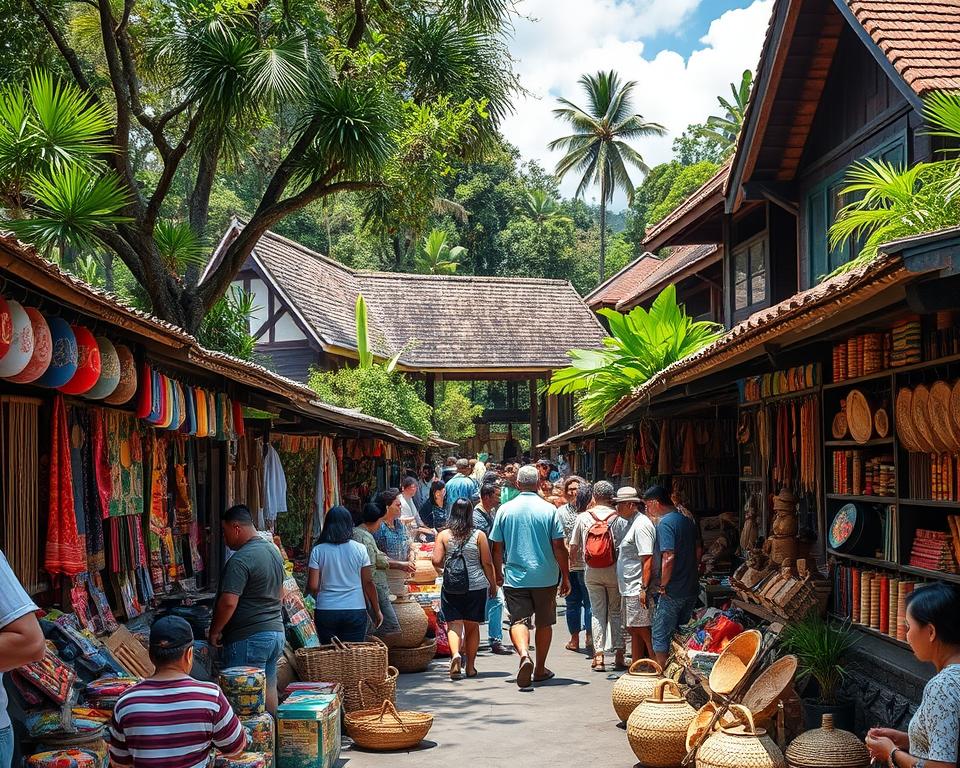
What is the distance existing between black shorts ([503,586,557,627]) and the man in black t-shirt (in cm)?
362

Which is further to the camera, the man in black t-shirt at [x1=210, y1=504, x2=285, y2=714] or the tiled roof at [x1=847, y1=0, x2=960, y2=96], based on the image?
the tiled roof at [x1=847, y1=0, x2=960, y2=96]

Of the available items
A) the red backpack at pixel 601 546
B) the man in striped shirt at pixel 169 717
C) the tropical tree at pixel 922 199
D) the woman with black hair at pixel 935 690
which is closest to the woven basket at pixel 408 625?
the red backpack at pixel 601 546

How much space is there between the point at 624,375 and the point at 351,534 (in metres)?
6.16

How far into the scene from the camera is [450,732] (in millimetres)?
8570

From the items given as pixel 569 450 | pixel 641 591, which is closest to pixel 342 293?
pixel 569 450

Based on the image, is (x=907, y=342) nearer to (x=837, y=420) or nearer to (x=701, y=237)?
(x=837, y=420)

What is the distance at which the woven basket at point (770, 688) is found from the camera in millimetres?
6699

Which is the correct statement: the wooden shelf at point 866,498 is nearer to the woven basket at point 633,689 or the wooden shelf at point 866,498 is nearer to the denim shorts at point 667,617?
the denim shorts at point 667,617

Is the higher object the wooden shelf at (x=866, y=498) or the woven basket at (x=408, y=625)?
the wooden shelf at (x=866, y=498)

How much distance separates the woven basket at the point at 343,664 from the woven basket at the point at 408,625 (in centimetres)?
255

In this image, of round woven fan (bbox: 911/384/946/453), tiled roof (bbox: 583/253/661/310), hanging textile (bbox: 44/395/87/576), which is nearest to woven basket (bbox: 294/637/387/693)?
hanging textile (bbox: 44/395/87/576)

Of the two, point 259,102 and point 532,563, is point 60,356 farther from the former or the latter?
point 259,102

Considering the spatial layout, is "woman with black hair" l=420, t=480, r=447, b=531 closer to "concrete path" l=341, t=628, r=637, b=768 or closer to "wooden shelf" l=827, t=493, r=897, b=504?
"concrete path" l=341, t=628, r=637, b=768

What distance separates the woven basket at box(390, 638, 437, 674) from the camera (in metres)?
11.2
